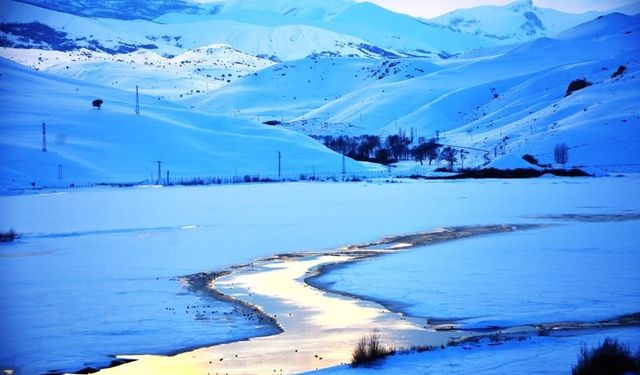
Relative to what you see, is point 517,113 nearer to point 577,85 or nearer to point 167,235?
point 577,85

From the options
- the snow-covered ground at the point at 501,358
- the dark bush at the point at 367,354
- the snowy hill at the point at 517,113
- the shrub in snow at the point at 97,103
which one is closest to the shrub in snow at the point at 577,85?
the snowy hill at the point at 517,113

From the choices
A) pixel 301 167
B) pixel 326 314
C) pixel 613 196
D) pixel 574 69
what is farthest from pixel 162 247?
pixel 574 69

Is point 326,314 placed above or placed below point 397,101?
below

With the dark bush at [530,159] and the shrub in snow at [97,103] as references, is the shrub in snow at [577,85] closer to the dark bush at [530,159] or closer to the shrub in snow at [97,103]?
the dark bush at [530,159]

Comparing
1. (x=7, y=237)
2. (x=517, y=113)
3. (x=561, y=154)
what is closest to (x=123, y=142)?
(x=561, y=154)

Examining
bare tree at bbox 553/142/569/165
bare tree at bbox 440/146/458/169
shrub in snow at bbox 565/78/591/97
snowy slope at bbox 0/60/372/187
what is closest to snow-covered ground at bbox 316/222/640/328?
snowy slope at bbox 0/60/372/187

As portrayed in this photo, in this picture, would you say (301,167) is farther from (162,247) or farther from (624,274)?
(624,274)
